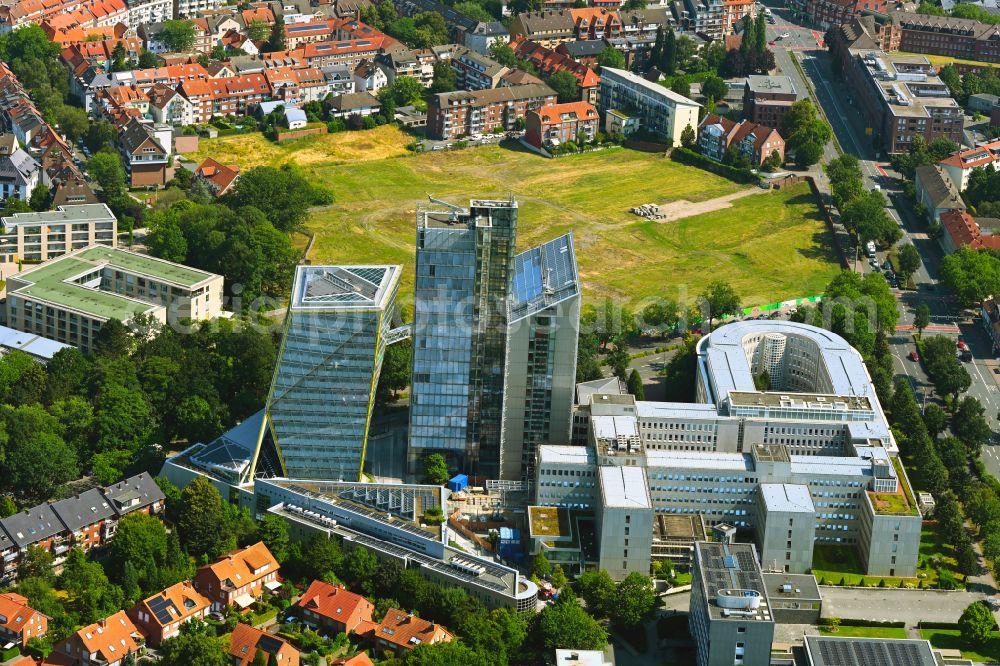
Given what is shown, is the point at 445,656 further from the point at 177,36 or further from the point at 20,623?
the point at 177,36

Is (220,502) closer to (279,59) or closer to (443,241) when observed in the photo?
(443,241)

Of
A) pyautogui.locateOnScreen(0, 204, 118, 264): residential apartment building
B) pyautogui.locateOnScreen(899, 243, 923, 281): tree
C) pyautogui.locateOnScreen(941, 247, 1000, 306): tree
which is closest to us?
pyautogui.locateOnScreen(941, 247, 1000, 306): tree

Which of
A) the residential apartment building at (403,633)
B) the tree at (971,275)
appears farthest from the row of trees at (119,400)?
the tree at (971,275)

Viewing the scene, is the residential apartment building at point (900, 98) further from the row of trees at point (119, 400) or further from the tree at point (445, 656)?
the tree at point (445, 656)

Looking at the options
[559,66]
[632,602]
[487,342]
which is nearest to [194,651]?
[632,602]

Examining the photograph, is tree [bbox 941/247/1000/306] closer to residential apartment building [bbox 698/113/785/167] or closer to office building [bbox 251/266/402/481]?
residential apartment building [bbox 698/113/785/167]

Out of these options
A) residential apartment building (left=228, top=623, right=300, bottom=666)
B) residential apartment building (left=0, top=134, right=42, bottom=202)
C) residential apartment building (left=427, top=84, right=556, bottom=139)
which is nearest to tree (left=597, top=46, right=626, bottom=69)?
residential apartment building (left=427, top=84, right=556, bottom=139)

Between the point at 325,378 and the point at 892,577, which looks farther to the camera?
the point at 325,378
